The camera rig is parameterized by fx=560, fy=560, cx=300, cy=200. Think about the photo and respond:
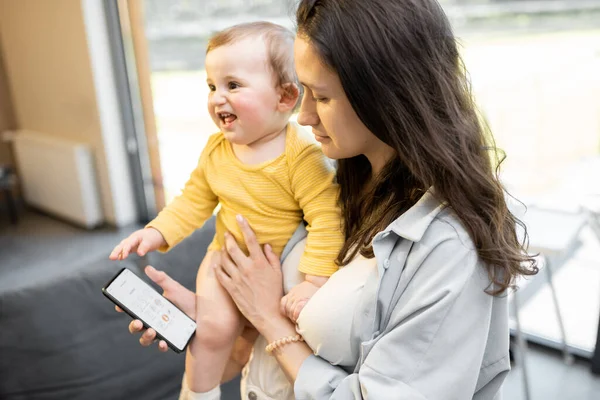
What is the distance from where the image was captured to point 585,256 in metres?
2.92

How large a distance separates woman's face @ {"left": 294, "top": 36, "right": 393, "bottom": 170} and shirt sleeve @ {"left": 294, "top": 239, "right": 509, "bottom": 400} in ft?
0.73

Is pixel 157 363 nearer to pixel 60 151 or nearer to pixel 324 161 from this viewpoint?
pixel 324 161

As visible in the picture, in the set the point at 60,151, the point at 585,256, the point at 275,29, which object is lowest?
the point at 585,256

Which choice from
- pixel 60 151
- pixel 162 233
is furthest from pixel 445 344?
pixel 60 151

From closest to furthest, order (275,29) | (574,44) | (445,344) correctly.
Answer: (445,344) → (275,29) → (574,44)

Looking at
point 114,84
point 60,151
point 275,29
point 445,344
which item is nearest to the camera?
point 445,344

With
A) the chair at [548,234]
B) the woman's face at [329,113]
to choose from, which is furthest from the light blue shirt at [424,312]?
the chair at [548,234]

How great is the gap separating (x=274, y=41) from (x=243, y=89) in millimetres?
116

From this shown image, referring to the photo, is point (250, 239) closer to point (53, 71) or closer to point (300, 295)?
point (300, 295)

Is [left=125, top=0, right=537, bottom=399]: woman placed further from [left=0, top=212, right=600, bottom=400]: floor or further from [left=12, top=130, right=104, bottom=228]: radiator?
[left=12, top=130, right=104, bottom=228]: radiator

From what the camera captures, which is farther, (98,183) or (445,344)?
(98,183)

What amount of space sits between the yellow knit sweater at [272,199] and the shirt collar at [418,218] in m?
0.21

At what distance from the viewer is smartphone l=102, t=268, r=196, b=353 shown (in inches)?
45.0

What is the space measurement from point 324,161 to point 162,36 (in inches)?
Result: 125
